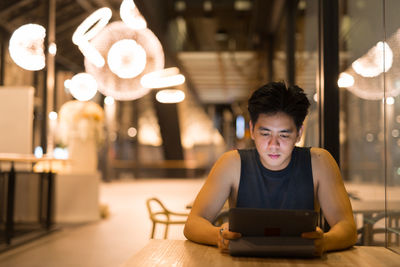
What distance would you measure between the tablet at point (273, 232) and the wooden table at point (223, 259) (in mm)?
25

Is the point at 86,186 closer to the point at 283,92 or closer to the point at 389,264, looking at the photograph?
the point at 283,92

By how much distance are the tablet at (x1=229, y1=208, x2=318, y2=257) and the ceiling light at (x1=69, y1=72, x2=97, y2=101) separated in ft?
17.0

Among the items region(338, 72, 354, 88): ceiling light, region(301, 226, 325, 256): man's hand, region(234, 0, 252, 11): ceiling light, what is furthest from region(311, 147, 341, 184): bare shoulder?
region(234, 0, 252, 11): ceiling light

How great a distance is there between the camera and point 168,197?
9.60 metres

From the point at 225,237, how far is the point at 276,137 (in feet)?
1.65

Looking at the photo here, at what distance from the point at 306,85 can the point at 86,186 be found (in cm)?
388

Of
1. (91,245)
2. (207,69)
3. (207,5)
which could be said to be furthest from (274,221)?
(207,69)

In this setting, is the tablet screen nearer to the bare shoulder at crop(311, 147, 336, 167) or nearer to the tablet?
the tablet

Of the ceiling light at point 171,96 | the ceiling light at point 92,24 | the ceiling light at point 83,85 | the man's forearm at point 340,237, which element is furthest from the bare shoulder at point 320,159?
the ceiling light at point 171,96

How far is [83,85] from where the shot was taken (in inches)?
241

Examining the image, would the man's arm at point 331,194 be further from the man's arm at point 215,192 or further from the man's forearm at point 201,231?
the man's forearm at point 201,231

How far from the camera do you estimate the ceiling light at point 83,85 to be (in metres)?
6.09

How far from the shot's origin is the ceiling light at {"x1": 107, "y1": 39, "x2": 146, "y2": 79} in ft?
16.7

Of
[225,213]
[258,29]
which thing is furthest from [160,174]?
[225,213]
